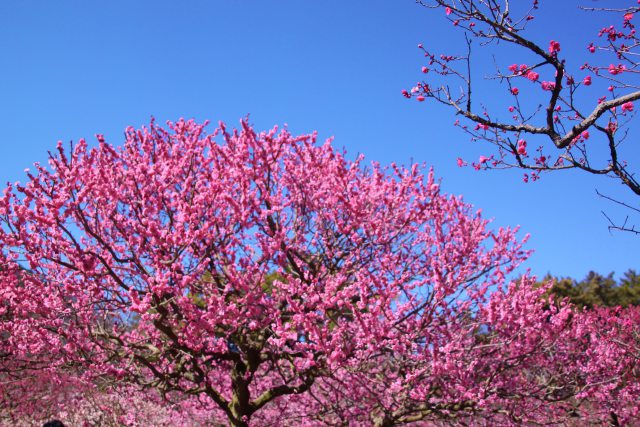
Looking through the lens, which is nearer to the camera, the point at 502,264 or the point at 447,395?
the point at 447,395

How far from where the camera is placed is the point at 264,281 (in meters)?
7.30

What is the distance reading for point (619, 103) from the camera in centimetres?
509

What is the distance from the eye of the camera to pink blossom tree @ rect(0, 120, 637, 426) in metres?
6.47

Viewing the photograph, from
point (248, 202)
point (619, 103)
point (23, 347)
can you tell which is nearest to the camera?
point (619, 103)

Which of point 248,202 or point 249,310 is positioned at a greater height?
point 248,202

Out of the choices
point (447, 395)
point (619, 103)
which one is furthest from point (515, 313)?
point (619, 103)

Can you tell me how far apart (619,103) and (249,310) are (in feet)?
16.9

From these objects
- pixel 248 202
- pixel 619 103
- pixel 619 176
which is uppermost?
pixel 248 202

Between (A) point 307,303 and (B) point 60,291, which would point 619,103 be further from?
(B) point 60,291

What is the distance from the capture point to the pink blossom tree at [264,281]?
6469mm

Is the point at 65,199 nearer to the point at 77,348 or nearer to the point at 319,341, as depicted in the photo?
the point at 77,348

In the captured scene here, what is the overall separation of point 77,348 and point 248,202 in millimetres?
3660

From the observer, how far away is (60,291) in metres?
7.26

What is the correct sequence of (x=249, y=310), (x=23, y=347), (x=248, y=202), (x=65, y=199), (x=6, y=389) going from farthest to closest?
(x=6, y=389) < (x=23, y=347) < (x=248, y=202) < (x=249, y=310) < (x=65, y=199)
